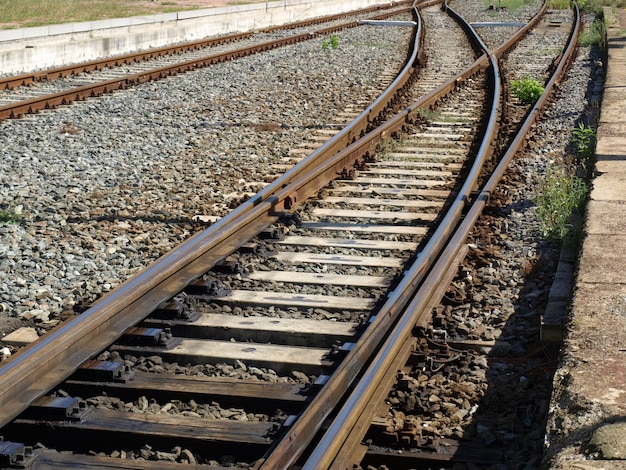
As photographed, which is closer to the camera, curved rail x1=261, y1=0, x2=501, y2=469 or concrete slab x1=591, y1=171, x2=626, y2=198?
curved rail x1=261, y1=0, x2=501, y2=469

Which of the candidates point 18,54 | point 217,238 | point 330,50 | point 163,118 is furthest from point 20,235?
point 330,50

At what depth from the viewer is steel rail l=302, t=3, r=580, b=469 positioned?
3936 mm

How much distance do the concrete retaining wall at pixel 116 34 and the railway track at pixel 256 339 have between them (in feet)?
38.8

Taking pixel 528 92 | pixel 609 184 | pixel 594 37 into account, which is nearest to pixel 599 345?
pixel 609 184

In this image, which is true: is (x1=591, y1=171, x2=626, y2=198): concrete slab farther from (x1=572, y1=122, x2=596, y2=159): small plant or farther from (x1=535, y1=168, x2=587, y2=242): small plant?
(x1=572, y1=122, x2=596, y2=159): small plant

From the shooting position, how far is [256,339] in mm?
5422

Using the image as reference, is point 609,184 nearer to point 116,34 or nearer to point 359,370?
point 359,370

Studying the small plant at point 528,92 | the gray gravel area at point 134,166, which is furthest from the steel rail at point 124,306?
the small plant at point 528,92

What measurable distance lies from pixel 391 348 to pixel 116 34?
63.6 feet

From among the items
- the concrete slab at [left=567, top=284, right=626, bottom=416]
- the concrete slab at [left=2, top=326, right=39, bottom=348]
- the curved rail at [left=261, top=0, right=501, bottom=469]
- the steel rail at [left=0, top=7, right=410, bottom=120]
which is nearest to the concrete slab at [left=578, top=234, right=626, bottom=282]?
the concrete slab at [left=567, top=284, right=626, bottom=416]

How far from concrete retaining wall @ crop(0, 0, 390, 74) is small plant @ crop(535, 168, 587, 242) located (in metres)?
12.6

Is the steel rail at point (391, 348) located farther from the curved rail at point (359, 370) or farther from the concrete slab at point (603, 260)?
the concrete slab at point (603, 260)

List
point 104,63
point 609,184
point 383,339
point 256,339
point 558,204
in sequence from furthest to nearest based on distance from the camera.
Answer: point 104,63, point 609,184, point 558,204, point 256,339, point 383,339

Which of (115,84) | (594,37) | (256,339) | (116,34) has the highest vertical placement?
(116,34)
